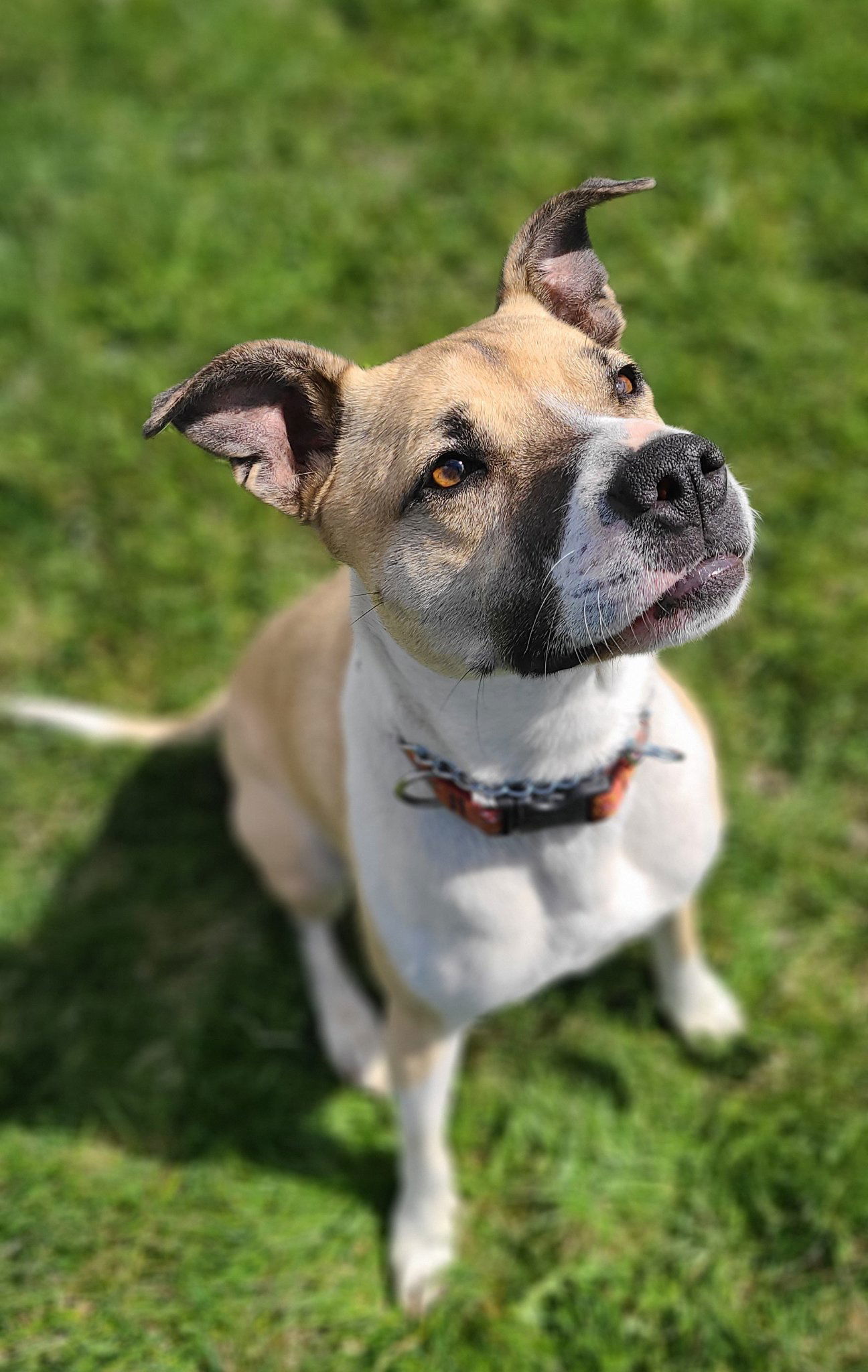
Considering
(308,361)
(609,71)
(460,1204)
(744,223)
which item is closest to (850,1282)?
(460,1204)

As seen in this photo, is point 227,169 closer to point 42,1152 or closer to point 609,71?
point 609,71

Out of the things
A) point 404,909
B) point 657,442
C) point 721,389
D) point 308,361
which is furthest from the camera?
point 721,389

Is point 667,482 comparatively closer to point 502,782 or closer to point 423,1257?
point 502,782

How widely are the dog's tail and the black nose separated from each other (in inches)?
99.2

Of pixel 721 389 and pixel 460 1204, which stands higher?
pixel 721 389

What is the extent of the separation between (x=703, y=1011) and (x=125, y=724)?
8.40 feet

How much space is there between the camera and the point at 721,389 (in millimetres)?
5094

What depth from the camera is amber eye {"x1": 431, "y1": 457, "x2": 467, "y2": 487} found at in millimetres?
2398

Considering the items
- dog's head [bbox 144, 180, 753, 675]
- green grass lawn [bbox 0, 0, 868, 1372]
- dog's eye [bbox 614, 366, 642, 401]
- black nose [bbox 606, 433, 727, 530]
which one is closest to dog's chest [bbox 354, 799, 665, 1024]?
dog's head [bbox 144, 180, 753, 675]

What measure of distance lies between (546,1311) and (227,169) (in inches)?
229

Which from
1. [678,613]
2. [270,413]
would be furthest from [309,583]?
[678,613]

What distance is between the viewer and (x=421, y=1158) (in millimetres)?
3367

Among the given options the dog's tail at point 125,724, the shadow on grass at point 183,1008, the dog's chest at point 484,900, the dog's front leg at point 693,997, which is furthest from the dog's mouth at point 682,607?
the dog's tail at point 125,724

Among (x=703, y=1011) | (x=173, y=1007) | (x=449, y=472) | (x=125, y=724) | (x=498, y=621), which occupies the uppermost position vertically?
(x=449, y=472)
